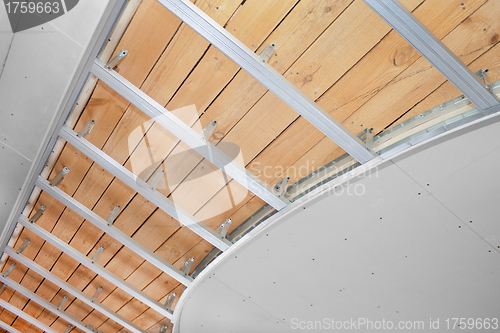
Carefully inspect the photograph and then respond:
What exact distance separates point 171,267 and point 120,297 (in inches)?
42.1

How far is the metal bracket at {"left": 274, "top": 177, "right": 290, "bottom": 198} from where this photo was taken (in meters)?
2.57

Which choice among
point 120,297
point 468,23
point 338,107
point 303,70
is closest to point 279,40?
point 303,70

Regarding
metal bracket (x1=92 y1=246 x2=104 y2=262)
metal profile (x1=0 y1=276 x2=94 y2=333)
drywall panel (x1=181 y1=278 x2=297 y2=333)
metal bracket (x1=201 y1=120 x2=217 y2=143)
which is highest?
metal bracket (x1=201 y1=120 x2=217 y2=143)

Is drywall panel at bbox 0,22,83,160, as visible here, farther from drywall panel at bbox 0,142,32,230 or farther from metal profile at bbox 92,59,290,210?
metal profile at bbox 92,59,290,210

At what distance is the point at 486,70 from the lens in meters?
1.97

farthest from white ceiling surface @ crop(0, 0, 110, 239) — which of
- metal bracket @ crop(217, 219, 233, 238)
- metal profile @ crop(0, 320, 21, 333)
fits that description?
metal profile @ crop(0, 320, 21, 333)

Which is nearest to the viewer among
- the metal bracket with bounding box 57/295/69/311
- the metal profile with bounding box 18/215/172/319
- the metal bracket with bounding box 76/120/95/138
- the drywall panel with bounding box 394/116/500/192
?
the drywall panel with bounding box 394/116/500/192

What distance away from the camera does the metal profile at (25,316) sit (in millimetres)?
4617

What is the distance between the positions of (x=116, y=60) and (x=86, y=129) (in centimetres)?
63

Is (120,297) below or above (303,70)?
below

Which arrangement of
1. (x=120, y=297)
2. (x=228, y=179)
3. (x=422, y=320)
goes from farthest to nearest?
(x=120, y=297) → (x=422, y=320) → (x=228, y=179)

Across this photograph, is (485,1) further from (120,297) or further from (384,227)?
(120,297)

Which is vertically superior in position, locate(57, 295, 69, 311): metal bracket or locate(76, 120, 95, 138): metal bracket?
locate(76, 120, 95, 138): metal bracket

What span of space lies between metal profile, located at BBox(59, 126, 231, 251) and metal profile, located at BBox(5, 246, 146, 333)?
184 cm
